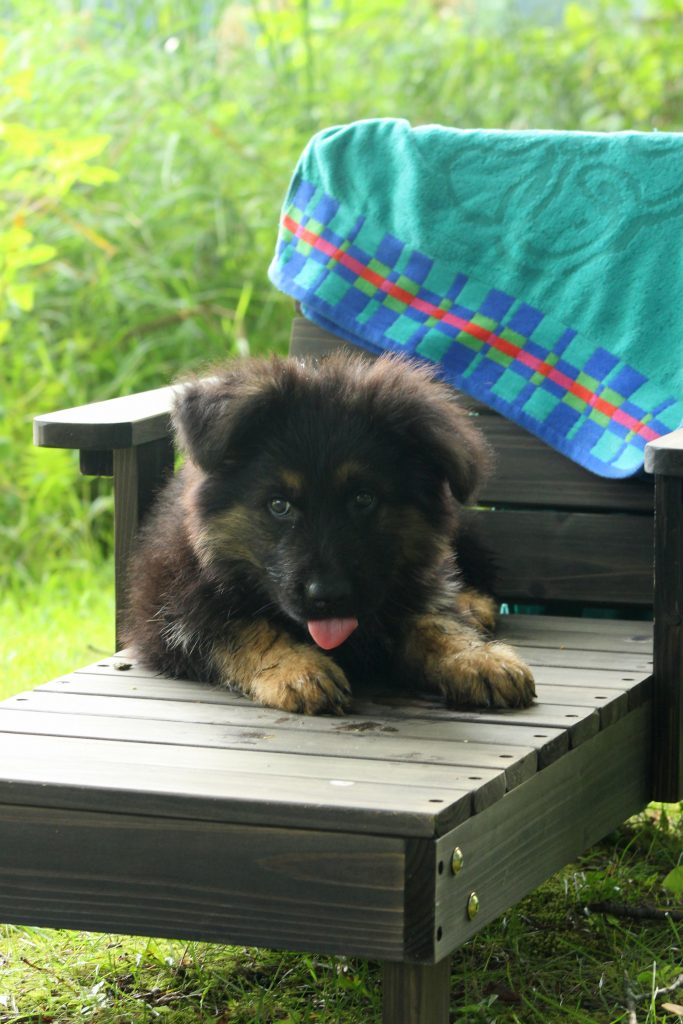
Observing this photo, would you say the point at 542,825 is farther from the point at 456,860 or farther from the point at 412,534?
the point at 412,534

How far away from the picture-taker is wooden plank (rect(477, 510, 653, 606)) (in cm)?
420

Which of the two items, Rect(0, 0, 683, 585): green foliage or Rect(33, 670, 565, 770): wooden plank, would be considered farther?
Rect(0, 0, 683, 585): green foliage

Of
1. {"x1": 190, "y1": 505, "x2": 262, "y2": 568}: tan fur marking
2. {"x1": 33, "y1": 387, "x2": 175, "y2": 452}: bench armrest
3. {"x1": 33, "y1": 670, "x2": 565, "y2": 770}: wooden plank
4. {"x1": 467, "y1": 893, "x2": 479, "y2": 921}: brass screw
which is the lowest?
{"x1": 467, "y1": 893, "x2": 479, "y2": 921}: brass screw

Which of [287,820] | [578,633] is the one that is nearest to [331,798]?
[287,820]

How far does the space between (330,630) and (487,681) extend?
34 centimetres

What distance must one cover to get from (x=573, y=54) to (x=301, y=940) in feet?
23.5

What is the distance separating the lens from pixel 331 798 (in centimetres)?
249

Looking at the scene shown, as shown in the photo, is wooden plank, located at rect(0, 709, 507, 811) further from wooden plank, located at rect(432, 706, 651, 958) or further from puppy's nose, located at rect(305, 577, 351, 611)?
puppy's nose, located at rect(305, 577, 351, 611)

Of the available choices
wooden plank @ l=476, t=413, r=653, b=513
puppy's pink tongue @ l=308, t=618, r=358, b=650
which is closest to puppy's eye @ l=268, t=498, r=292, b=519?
puppy's pink tongue @ l=308, t=618, r=358, b=650

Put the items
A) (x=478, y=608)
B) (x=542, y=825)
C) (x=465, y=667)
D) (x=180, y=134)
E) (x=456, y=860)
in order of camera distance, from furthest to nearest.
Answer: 1. (x=180, y=134)
2. (x=478, y=608)
3. (x=465, y=667)
4. (x=542, y=825)
5. (x=456, y=860)

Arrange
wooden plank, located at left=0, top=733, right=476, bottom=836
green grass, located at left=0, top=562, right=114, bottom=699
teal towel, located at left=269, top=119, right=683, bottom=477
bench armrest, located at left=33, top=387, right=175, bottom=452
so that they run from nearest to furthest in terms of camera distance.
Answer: wooden plank, located at left=0, top=733, right=476, bottom=836, bench armrest, located at left=33, top=387, right=175, bottom=452, teal towel, located at left=269, top=119, right=683, bottom=477, green grass, located at left=0, top=562, right=114, bottom=699

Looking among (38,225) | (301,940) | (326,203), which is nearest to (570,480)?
(326,203)

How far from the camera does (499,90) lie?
828cm

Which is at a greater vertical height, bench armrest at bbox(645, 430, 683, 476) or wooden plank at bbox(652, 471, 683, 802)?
bench armrest at bbox(645, 430, 683, 476)
